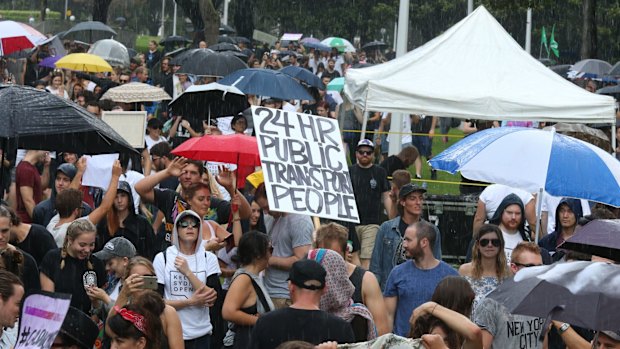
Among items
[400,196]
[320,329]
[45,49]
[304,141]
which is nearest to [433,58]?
[400,196]

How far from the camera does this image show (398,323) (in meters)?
8.50

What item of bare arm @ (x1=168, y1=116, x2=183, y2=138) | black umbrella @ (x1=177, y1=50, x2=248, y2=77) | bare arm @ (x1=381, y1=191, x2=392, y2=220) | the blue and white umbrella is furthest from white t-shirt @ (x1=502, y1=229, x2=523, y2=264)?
black umbrella @ (x1=177, y1=50, x2=248, y2=77)

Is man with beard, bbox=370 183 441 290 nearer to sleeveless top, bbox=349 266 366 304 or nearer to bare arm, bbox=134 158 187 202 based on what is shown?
bare arm, bbox=134 158 187 202

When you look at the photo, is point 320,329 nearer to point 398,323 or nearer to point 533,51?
point 398,323

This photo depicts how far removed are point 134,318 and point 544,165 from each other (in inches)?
172

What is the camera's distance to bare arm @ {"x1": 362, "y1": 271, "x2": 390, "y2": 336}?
802 centimetres

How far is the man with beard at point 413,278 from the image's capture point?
27.7ft

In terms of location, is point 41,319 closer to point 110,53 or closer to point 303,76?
point 303,76

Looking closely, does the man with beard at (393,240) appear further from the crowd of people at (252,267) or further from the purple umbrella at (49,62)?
the purple umbrella at (49,62)

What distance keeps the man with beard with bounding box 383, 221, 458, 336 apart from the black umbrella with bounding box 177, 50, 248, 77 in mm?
11791

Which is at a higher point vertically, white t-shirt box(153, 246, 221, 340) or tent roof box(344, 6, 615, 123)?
tent roof box(344, 6, 615, 123)

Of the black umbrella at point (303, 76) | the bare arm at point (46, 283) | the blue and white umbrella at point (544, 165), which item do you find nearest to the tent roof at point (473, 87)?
the blue and white umbrella at point (544, 165)

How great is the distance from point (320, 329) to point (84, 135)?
2269 mm

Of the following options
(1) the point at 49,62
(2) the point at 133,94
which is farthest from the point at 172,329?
(1) the point at 49,62
